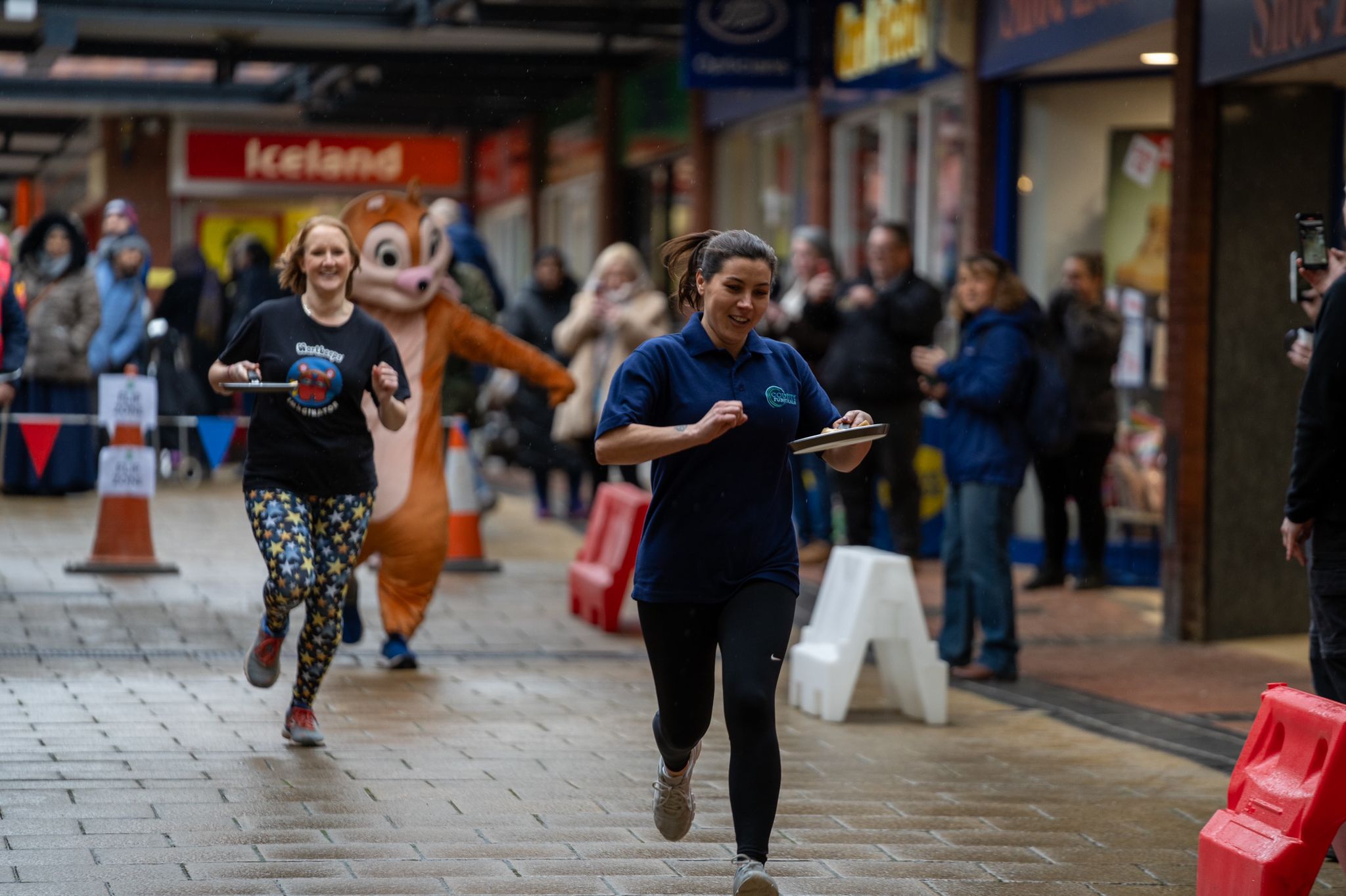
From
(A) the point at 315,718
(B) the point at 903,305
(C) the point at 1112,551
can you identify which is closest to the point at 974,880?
(A) the point at 315,718

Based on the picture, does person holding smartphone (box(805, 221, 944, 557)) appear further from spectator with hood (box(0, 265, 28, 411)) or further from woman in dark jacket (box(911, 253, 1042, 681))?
spectator with hood (box(0, 265, 28, 411))

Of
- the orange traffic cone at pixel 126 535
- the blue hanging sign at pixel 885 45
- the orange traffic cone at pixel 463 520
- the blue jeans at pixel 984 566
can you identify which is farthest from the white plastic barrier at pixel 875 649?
the blue hanging sign at pixel 885 45

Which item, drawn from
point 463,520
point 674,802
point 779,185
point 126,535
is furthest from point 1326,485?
point 779,185

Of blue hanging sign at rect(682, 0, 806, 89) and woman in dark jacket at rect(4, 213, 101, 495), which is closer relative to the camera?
blue hanging sign at rect(682, 0, 806, 89)

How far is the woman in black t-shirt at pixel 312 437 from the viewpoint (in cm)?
719

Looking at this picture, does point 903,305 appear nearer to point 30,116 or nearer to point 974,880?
point 974,880

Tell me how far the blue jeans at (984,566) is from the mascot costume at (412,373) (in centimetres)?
193

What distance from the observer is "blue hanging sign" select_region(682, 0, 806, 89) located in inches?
597

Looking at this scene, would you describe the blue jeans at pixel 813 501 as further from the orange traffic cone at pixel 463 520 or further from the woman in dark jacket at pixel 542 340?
the woman in dark jacket at pixel 542 340

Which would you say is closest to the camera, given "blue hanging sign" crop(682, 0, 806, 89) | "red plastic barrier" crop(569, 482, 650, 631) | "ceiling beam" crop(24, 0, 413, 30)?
"red plastic barrier" crop(569, 482, 650, 631)

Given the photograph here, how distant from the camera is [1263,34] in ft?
32.3

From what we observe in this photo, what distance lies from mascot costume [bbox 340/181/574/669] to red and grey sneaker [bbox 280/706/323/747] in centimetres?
180

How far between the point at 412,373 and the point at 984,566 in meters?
2.75

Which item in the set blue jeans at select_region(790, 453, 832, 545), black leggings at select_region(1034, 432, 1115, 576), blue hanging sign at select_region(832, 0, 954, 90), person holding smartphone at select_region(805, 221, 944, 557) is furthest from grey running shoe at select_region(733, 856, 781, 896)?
blue hanging sign at select_region(832, 0, 954, 90)
